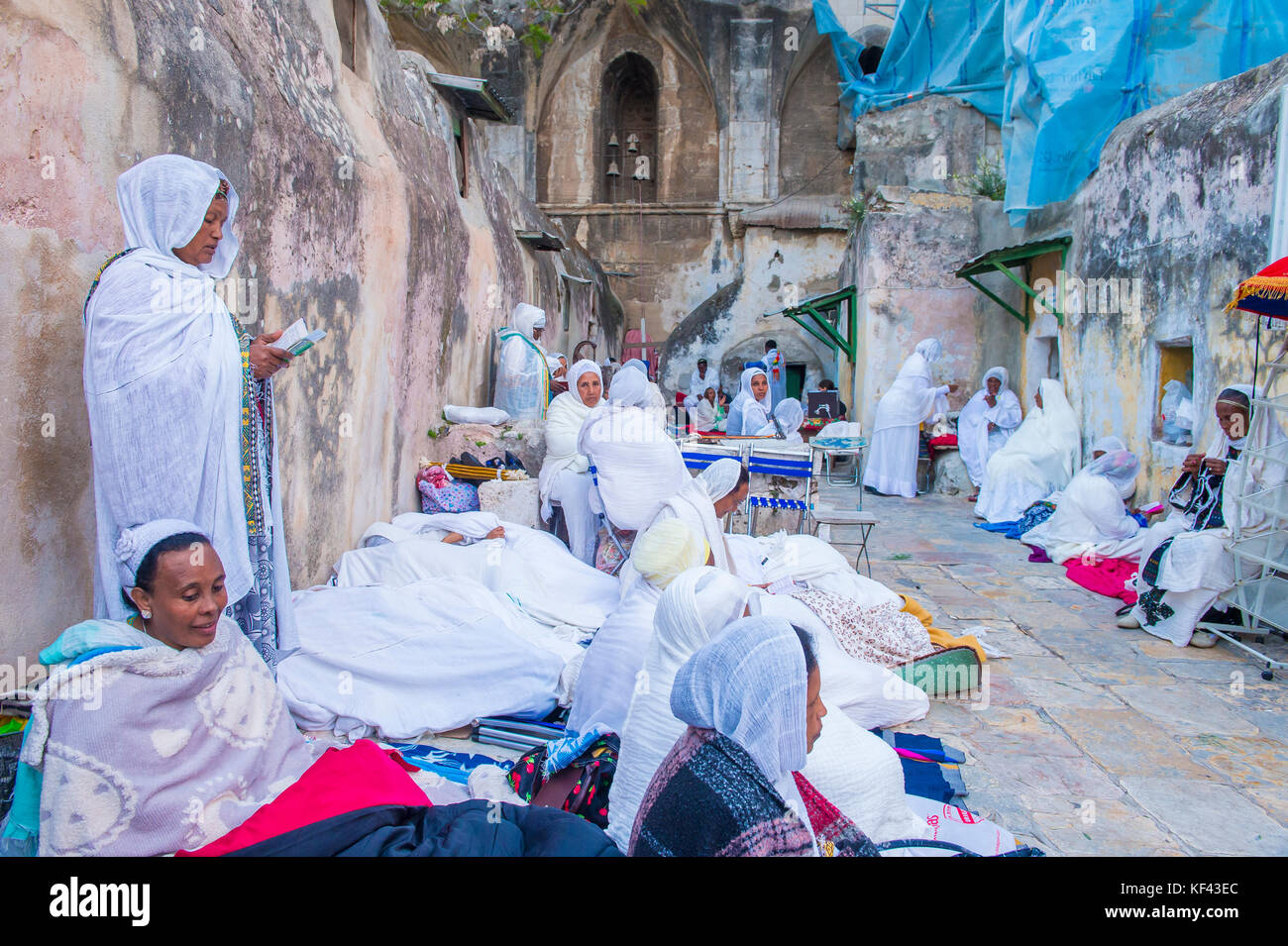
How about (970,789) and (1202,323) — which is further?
(1202,323)

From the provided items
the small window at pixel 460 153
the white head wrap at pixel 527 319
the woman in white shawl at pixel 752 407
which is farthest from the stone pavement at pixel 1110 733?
the small window at pixel 460 153

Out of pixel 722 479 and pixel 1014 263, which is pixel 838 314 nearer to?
pixel 1014 263

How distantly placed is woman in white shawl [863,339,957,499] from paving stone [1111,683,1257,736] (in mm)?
7020

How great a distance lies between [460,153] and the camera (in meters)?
8.15

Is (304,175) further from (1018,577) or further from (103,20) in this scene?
(1018,577)

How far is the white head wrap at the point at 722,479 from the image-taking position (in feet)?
15.0

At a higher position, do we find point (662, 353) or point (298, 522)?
point (662, 353)

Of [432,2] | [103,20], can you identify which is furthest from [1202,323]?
[432,2]

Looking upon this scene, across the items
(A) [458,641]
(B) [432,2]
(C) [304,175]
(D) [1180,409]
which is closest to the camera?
(A) [458,641]

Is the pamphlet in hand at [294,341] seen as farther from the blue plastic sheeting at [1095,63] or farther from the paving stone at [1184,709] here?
the blue plastic sheeting at [1095,63]

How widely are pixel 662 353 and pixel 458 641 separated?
50.8ft

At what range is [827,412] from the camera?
12969 mm

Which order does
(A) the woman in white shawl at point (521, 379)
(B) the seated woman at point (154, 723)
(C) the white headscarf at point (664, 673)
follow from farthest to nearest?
(A) the woman in white shawl at point (521, 379), (C) the white headscarf at point (664, 673), (B) the seated woman at point (154, 723)

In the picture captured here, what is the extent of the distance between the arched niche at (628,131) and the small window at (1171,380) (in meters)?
14.2
